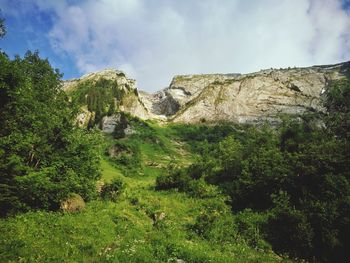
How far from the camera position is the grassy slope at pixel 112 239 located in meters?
16.5

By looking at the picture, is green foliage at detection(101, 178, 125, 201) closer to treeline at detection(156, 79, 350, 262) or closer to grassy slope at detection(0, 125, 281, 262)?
grassy slope at detection(0, 125, 281, 262)

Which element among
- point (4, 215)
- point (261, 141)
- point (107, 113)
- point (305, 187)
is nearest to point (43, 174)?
point (4, 215)

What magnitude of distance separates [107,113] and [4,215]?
10974 centimetres

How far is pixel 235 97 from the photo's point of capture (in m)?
159

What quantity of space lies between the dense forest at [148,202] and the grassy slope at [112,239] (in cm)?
7

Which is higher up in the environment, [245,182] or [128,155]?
[128,155]

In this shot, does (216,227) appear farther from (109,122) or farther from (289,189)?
(109,122)

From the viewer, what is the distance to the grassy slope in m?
16.5

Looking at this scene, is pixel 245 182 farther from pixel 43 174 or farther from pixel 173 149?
pixel 173 149

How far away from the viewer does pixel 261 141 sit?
4447 centimetres

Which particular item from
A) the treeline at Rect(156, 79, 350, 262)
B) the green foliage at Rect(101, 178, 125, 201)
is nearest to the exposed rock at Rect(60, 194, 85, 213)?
the green foliage at Rect(101, 178, 125, 201)

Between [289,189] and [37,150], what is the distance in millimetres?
21545

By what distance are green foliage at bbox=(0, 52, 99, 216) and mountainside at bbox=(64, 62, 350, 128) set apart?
95.4 metres

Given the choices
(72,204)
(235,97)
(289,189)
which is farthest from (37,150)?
(235,97)
